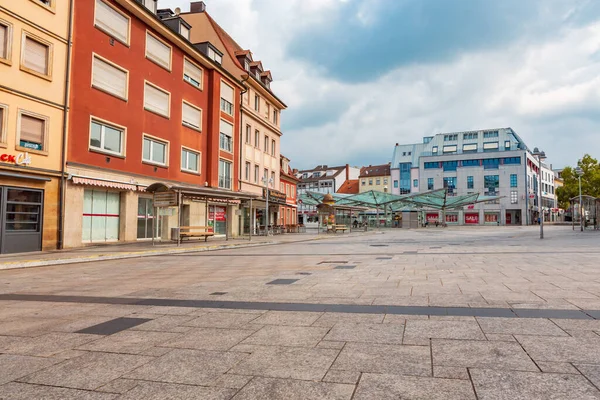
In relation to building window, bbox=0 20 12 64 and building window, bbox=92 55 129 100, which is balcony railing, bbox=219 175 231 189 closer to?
building window, bbox=92 55 129 100

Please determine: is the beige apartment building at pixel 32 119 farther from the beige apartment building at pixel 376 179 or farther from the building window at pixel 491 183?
the beige apartment building at pixel 376 179

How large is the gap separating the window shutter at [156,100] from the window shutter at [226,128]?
6.07 metres

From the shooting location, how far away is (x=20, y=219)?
50.6 ft

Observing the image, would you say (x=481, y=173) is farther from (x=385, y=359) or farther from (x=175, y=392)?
(x=175, y=392)

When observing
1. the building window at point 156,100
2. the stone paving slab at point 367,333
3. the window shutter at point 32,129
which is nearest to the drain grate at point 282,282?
the stone paving slab at point 367,333

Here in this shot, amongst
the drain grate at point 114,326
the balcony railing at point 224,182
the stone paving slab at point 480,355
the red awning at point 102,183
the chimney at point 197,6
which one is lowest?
the drain grate at point 114,326

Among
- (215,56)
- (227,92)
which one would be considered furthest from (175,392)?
(215,56)

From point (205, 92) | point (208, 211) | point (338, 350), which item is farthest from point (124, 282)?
point (205, 92)

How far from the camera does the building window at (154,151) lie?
2233 cm

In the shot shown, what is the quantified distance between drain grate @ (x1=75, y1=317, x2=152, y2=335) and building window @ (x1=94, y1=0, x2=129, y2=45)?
18285 mm

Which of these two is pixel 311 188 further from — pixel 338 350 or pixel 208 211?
pixel 338 350

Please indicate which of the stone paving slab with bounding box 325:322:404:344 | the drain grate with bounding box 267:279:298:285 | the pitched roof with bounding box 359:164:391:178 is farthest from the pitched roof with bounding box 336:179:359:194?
the stone paving slab with bounding box 325:322:404:344

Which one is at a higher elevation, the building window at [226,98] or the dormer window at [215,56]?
the dormer window at [215,56]

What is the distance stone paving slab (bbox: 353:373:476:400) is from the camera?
8.70 feet
